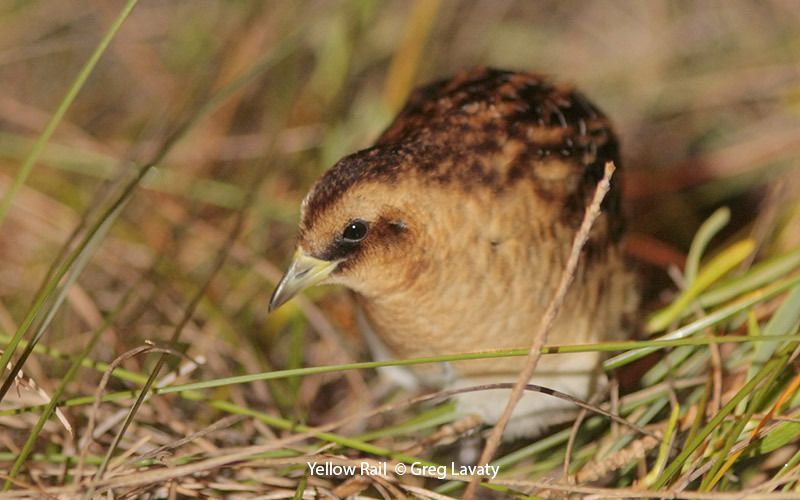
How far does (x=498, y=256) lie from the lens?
6.02ft

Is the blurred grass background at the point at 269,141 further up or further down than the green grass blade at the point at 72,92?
further up

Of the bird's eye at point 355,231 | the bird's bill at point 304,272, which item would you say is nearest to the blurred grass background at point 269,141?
the bird's bill at point 304,272

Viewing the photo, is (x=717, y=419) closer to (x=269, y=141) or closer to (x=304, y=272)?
(x=304, y=272)

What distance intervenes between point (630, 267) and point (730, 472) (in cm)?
60

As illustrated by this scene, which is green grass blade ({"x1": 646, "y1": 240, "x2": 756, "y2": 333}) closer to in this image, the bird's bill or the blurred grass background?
the blurred grass background

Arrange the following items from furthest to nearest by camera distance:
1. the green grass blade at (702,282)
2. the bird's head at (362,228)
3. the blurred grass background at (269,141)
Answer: the blurred grass background at (269,141) < the green grass blade at (702,282) < the bird's head at (362,228)

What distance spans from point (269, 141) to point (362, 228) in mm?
1453

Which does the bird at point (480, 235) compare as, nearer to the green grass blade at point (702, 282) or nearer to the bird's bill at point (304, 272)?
the bird's bill at point (304, 272)

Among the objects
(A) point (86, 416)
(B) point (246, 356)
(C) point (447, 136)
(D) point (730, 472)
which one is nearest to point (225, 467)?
(A) point (86, 416)

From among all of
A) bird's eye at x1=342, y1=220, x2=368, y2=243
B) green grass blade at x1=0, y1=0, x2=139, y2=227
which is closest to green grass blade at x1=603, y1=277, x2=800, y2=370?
bird's eye at x1=342, y1=220, x2=368, y2=243

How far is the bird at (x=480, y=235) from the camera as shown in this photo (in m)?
1.72

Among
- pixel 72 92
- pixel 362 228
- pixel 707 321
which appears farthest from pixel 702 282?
pixel 72 92

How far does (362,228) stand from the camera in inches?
67.1

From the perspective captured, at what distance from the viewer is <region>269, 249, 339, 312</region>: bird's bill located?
1768mm
